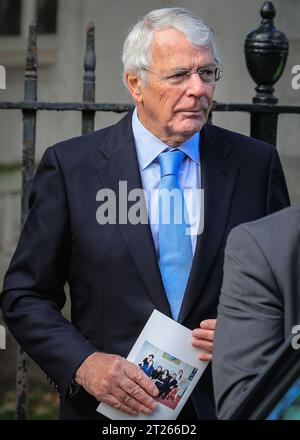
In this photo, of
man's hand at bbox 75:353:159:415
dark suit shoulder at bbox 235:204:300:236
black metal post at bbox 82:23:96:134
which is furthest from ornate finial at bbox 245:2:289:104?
dark suit shoulder at bbox 235:204:300:236

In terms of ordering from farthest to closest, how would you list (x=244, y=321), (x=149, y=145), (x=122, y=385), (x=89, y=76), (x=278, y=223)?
(x=89, y=76) → (x=149, y=145) → (x=122, y=385) → (x=278, y=223) → (x=244, y=321)

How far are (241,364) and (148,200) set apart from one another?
3.42 feet

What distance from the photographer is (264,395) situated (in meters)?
2.70

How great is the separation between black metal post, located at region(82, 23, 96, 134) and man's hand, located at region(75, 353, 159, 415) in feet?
3.93

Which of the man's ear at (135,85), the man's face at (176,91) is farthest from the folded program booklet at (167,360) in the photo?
the man's ear at (135,85)

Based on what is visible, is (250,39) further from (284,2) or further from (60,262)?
(284,2)

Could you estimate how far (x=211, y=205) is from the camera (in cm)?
407

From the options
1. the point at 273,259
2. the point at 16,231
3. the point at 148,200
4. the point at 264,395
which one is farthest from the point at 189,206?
the point at 16,231

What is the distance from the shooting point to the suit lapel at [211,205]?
3.97 m

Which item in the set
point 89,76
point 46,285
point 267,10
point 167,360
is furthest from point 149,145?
point 267,10

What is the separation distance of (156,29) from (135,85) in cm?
21

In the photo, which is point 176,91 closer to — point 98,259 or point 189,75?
point 189,75

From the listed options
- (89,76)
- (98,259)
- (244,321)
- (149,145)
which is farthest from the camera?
(89,76)

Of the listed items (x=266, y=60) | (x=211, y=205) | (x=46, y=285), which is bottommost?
(x=46, y=285)
